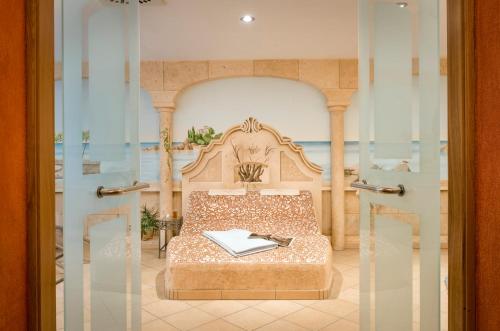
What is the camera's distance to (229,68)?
18.3 ft

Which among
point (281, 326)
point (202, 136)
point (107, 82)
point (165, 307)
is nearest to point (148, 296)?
point (165, 307)

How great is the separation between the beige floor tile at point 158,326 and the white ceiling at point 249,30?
2321 millimetres

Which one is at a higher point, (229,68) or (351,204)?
(229,68)

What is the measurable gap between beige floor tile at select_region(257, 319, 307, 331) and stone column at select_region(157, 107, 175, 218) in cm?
286

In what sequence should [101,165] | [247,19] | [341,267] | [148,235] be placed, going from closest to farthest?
[101,165]
[247,19]
[341,267]
[148,235]

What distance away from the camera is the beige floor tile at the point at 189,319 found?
10.1ft

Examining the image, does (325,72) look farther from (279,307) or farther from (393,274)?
(393,274)

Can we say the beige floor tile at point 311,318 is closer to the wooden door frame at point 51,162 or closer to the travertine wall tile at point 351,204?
the wooden door frame at point 51,162

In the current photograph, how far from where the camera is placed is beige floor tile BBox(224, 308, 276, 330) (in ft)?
10.1

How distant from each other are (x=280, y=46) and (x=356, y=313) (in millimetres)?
3136

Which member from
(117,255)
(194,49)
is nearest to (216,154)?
(194,49)

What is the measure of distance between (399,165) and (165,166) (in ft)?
13.8

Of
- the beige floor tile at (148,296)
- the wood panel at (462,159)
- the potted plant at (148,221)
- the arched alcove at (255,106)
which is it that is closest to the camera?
the wood panel at (462,159)

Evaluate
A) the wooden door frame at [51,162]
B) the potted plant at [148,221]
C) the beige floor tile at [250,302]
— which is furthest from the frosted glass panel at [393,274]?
the potted plant at [148,221]
